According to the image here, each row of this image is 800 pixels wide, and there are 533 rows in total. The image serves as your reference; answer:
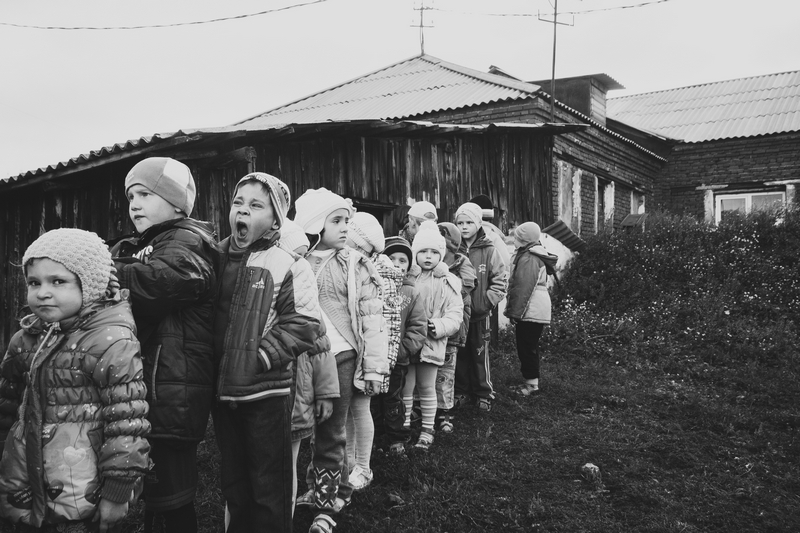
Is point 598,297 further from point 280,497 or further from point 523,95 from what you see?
point 280,497

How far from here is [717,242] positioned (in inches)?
436

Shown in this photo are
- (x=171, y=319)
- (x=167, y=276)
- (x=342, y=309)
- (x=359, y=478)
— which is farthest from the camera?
(x=359, y=478)

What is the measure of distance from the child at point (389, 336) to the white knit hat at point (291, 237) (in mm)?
742

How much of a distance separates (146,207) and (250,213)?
1.38 ft

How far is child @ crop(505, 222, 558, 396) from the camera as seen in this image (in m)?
6.30

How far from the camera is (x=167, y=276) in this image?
2168 millimetres

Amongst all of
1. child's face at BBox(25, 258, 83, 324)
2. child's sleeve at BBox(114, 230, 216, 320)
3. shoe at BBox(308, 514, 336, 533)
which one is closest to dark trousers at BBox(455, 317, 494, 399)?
shoe at BBox(308, 514, 336, 533)

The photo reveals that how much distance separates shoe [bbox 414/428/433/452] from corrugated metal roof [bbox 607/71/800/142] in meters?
15.6

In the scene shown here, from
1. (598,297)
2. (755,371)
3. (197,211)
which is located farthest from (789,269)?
(197,211)

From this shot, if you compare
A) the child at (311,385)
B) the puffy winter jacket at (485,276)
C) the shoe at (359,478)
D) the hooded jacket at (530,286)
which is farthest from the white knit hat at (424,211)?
the child at (311,385)

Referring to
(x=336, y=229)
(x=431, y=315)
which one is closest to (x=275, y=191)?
(x=336, y=229)

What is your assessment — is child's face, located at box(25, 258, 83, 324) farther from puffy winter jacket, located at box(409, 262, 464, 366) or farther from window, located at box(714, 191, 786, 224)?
window, located at box(714, 191, 786, 224)

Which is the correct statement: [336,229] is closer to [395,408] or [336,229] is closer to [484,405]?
[395,408]

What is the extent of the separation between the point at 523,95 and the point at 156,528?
32.6ft
